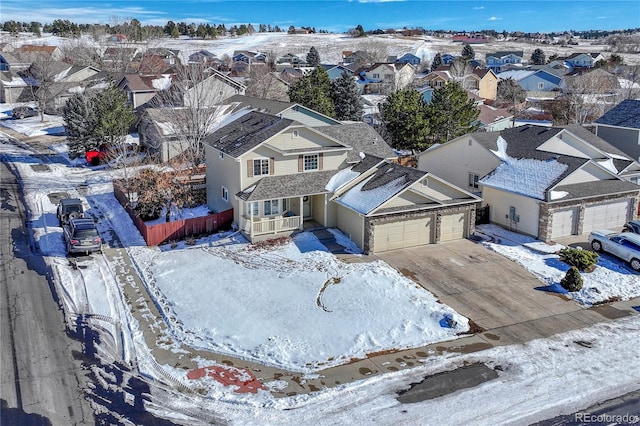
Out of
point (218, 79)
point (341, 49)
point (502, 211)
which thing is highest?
point (341, 49)

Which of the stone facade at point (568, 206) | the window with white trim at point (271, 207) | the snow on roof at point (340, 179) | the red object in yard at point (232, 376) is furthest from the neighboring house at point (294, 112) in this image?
the red object in yard at point (232, 376)

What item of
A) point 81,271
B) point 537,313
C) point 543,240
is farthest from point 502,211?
point 81,271

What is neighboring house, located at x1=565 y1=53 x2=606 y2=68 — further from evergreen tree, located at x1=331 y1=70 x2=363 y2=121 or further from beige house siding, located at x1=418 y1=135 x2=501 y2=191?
beige house siding, located at x1=418 y1=135 x2=501 y2=191

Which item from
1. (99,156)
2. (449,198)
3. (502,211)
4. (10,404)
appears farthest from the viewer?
(99,156)

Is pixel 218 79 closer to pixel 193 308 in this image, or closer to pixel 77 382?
pixel 193 308

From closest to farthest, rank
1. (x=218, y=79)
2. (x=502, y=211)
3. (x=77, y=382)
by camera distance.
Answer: (x=77, y=382)
(x=502, y=211)
(x=218, y=79)

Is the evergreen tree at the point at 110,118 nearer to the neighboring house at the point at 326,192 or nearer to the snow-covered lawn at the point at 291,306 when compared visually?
the neighboring house at the point at 326,192
